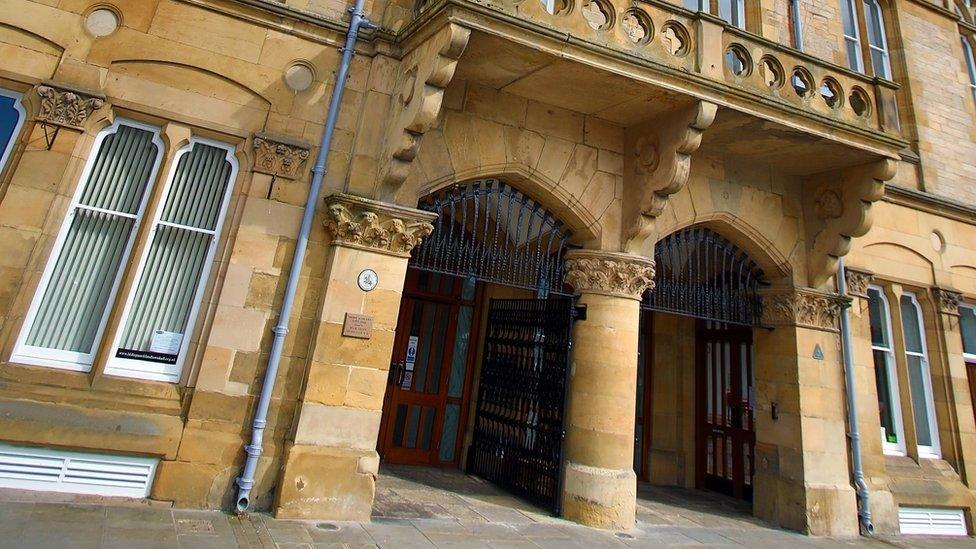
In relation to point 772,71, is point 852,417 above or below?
below

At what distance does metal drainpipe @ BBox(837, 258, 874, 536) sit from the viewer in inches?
283

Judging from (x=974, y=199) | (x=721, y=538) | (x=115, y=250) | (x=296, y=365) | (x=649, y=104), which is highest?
(x=974, y=199)

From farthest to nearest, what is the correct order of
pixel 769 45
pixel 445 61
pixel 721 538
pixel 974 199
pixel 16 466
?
pixel 974 199 → pixel 769 45 → pixel 721 538 → pixel 445 61 → pixel 16 466

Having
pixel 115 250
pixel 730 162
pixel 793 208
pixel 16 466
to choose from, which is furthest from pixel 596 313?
pixel 16 466

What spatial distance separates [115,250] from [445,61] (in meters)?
3.89

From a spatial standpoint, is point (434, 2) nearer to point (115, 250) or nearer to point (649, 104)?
point (649, 104)

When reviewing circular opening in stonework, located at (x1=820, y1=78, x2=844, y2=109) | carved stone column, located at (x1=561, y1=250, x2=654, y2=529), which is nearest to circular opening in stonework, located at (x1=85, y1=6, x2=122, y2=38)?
carved stone column, located at (x1=561, y1=250, x2=654, y2=529)

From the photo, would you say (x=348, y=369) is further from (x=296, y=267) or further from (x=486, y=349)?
(x=486, y=349)

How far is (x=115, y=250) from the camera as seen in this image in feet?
17.5

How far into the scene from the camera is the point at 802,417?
7273mm

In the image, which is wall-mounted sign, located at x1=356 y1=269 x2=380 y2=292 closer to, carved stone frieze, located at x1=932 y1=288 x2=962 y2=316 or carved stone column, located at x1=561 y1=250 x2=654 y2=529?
carved stone column, located at x1=561 y1=250 x2=654 y2=529

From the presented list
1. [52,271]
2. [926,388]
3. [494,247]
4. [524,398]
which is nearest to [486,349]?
[524,398]

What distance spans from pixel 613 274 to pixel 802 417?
3508 millimetres

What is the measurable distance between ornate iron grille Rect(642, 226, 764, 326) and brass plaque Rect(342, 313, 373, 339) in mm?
3933
